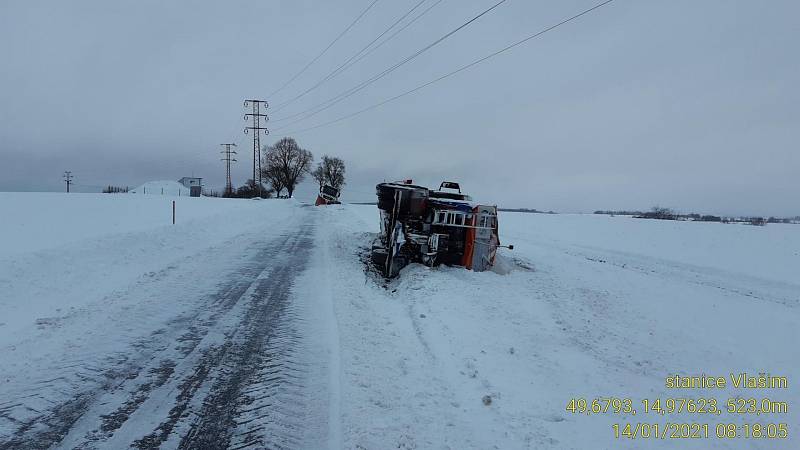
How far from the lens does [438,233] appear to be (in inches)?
374

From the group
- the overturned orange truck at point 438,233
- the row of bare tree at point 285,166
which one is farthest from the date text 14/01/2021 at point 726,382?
the row of bare tree at point 285,166

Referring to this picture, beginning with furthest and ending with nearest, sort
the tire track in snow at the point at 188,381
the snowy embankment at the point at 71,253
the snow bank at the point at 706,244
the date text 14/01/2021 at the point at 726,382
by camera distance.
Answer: the snow bank at the point at 706,244 → the snowy embankment at the point at 71,253 → the date text 14/01/2021 at the point at 726,382 → the tire track in snow at the point at 188,381

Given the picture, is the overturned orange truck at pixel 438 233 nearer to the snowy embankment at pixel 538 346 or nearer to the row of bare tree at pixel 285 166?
the snowy embankment at pixel 538 346

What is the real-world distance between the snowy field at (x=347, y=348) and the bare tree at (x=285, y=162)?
73.5 m

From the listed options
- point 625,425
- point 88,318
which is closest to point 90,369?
point 88,318

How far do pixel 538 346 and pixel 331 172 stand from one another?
292ft

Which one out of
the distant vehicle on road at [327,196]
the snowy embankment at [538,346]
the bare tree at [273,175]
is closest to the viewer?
the snowy embankment at [538,346]

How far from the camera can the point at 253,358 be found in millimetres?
4574

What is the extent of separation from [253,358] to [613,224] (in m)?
24.4

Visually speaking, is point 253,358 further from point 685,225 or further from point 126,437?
point 685,225

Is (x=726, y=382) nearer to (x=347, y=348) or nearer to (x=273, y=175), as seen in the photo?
(x=347, y=348)

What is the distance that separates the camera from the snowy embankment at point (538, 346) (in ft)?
11.6

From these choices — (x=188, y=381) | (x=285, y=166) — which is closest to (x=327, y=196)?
(x=285, y=166)

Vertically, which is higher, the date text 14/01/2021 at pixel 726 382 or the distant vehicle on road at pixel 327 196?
the distant vehicle on road at pixel 327 196
